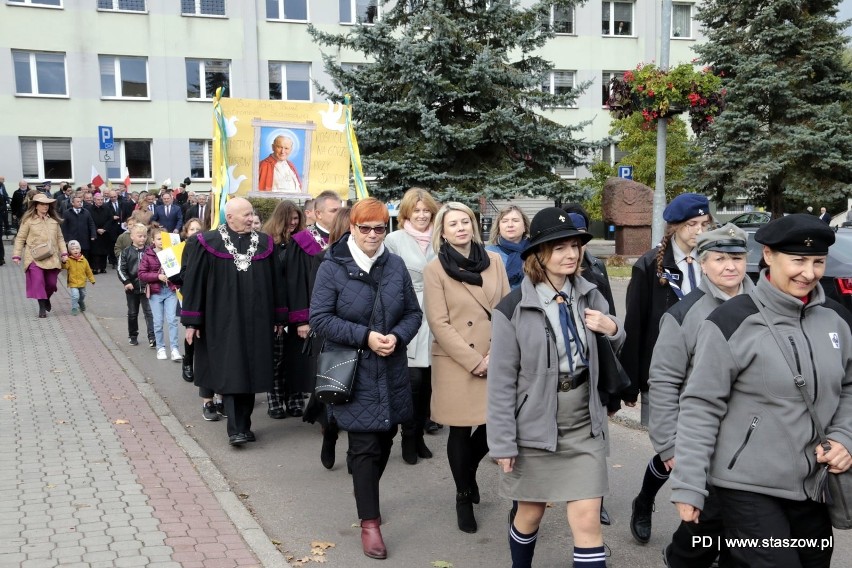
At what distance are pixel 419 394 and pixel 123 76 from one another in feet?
103

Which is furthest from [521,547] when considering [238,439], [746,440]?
[238,439]

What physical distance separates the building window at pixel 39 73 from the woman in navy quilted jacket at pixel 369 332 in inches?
1271

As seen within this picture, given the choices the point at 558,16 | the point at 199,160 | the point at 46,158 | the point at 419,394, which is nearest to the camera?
the point at 419,394

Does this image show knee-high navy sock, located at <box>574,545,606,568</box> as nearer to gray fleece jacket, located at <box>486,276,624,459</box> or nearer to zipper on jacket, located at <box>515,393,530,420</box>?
gray fleece jacket, located at <box>486,276,624,459</box>

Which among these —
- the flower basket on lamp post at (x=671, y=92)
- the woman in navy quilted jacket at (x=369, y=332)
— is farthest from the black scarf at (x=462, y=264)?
the flower basket on lamp post at (x=671, y=92)

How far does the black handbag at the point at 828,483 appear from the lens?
10.1 ft

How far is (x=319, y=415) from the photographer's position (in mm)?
6926

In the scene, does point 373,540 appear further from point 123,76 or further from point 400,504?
point 123,76

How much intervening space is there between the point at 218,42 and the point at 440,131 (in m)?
21.2

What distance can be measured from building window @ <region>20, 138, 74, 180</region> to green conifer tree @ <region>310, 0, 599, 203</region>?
19527 mm

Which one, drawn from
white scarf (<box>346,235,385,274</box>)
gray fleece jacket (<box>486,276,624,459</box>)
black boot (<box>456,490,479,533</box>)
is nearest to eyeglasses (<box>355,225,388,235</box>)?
white scarf (<box>346,235,385,274</box>)

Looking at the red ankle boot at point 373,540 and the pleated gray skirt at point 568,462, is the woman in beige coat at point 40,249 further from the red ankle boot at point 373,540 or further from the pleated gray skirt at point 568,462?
the pleated gray skirt at point 568,462

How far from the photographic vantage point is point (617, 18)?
133 ft

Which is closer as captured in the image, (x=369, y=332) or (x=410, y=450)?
(x=369, y=332)
